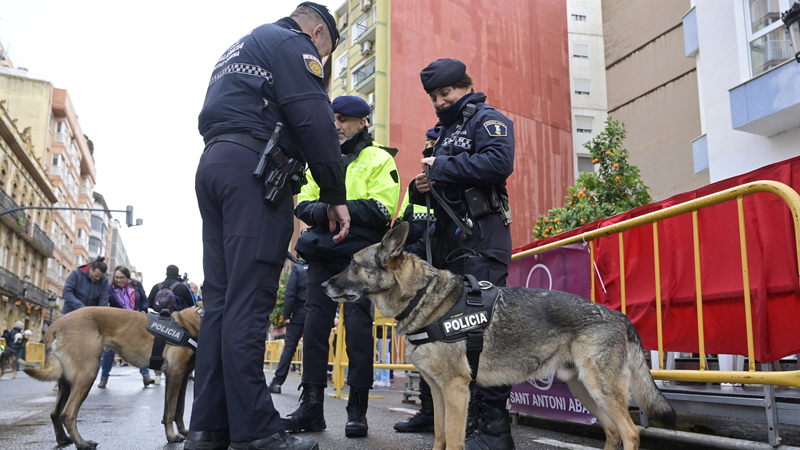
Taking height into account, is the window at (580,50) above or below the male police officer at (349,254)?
above

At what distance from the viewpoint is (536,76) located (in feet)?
119

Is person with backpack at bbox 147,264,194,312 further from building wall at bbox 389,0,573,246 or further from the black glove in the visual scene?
building wall at bbox 389,0,573,246

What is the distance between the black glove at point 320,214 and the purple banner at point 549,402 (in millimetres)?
2092

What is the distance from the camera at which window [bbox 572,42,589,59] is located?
38.1m

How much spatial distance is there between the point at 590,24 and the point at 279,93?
40054mm

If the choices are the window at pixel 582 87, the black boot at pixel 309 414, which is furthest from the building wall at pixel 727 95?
the window at pixel 582 87

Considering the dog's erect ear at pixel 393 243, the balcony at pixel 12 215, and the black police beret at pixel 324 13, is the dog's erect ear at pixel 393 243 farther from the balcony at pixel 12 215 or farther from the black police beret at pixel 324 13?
the balcony at pixel 12 215

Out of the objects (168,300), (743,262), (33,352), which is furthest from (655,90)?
(33,352)

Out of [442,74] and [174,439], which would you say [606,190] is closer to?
[442,74]

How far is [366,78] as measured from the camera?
111ft

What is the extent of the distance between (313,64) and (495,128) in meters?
1.29

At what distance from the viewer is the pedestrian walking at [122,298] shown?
10.7 meters

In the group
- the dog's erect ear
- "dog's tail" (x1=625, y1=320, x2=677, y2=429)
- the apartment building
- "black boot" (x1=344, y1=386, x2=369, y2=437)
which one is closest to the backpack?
"black boot" (x1=344, y1=386, x2=369, y2=437)

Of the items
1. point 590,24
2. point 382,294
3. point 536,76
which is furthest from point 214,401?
point 590,24
